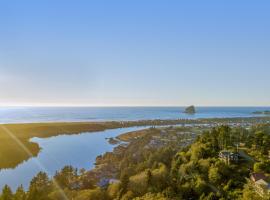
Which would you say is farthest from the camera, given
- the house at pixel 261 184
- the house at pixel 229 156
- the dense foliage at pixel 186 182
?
the house at pixel 229 156

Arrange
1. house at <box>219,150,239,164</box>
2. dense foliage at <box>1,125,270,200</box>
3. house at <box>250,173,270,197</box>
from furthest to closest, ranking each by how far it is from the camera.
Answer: house at <box>219,150,239,164</box> → dense foliage at <box>1,125,270,200</box> → house at <box>250,173,270,197</box>

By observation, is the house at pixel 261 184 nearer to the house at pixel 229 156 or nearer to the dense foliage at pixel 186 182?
the dense foliage at pixel 186 182

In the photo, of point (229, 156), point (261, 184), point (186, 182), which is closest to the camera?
point (261, 184)

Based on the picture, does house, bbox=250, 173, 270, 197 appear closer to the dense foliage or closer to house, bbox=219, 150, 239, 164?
the dense foliage

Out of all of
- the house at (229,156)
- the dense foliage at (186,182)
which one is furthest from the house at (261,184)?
the house at (229,156)

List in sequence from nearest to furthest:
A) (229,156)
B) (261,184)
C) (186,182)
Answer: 1. (261,184)
2. (186,182)
3. (229,156)

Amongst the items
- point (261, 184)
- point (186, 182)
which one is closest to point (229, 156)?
point (186, 182)

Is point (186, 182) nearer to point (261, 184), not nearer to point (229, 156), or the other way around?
point (229, 156)

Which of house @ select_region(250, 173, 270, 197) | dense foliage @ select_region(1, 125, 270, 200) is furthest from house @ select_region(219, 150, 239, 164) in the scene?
house @ select_region(250, 173, 270, 197)

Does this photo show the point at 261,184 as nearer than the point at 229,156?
Yes

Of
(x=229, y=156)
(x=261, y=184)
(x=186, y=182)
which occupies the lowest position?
(x=186, y=182)
